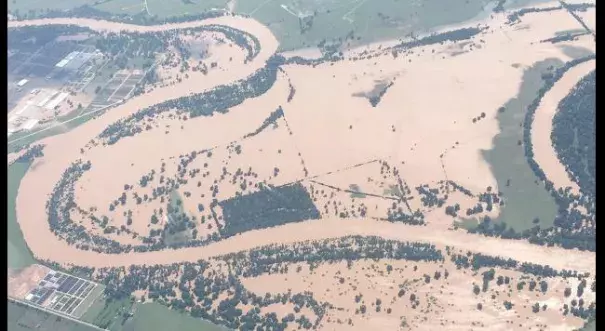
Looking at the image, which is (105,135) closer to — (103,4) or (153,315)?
(153,315)

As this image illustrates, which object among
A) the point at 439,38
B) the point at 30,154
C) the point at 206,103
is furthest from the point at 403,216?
the point at 30,154

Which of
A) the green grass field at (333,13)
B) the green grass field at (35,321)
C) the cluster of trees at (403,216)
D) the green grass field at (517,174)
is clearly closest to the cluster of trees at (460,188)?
the green grass field at (517,174)

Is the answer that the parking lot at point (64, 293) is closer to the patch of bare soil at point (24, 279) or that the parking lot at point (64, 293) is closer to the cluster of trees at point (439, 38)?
the patch of bare soil at point (24, 279)

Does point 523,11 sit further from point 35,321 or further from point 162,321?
point 35,321

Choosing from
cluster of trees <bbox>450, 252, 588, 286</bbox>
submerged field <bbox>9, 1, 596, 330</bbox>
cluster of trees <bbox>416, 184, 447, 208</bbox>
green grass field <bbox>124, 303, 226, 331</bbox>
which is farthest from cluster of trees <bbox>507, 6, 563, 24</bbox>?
green grass field <bbox>124, 303, 226, 331</bbox>

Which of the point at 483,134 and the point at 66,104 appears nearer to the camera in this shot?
the point at 483,134

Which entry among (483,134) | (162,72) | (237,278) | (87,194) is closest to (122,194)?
(87,194)

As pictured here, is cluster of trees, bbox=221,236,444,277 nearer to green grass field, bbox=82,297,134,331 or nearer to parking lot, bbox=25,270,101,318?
green grass field, bbox=82,297,134,331
